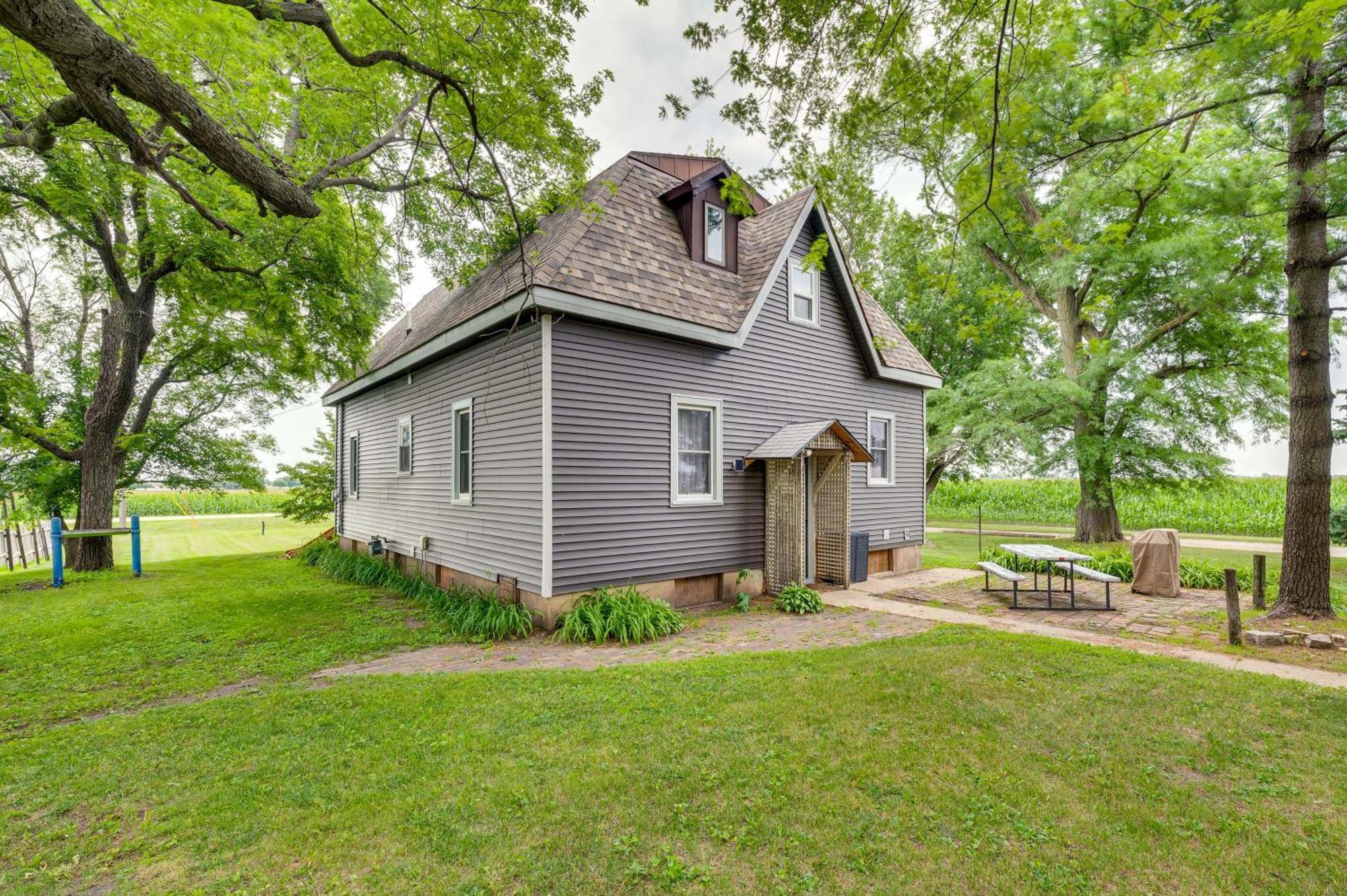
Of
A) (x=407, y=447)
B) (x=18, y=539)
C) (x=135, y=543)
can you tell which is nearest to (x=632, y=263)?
(x=407, y=447)

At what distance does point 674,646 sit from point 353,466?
12146mm

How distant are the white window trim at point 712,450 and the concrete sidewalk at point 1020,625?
8.88 feet

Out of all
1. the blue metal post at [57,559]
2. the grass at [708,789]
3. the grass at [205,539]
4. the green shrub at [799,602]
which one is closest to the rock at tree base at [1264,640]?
the grass at [708,789]

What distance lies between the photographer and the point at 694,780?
3.48 metres

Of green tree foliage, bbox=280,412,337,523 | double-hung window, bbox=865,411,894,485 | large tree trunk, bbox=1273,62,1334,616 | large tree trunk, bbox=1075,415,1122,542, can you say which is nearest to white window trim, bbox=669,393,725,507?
double-hung window, bbox=865,411,894,485

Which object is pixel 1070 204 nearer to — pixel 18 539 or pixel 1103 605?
pixel 1103 605

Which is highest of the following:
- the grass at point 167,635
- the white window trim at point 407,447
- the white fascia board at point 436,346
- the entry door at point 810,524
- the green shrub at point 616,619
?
the white fascia board at point 436,346

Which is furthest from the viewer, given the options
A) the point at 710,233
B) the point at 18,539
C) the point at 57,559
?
the point at 18,539

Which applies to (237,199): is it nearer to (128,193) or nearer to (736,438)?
(128,193)

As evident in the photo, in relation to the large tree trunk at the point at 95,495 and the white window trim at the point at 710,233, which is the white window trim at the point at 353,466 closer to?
the large tree trunk at the point at 95,495

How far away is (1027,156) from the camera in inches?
267

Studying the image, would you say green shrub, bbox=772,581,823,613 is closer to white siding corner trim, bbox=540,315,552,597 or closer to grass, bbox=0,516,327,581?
white siding corner trim, bbox=540,315,552,597

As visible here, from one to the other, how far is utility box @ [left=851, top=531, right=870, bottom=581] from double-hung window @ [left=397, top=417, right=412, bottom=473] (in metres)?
9.29

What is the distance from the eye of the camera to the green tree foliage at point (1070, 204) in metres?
4.46
